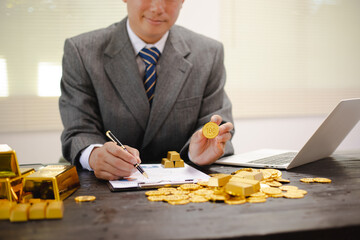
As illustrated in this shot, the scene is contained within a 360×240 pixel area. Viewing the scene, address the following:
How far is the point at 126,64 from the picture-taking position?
5.54 feet

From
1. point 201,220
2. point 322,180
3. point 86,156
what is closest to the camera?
point 201,220

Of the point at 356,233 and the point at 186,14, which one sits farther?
the point at 186,14

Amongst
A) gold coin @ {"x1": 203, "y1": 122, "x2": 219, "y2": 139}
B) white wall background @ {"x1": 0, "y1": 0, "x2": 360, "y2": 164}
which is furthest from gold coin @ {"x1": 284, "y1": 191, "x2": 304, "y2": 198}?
white wall background @ {"x1": 0, "y1": 0, "x2": 360, "y2": 164}

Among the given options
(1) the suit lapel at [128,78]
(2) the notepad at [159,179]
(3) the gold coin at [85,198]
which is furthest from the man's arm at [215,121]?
(3) the gold coin at [85,198]

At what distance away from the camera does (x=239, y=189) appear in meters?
0.84

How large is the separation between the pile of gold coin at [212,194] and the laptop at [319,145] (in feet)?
0.85

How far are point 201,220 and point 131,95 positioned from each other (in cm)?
107

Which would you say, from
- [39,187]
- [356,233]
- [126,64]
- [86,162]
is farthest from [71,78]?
[356,233]

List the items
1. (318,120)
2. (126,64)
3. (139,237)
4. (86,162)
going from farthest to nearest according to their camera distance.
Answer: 1. (318,120)
2. (126,64)
3. (86,162)
4. (139,237)

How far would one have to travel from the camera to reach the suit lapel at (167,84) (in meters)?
1.70

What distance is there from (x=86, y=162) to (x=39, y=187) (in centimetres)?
51

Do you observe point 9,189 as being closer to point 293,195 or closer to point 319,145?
point 293,195

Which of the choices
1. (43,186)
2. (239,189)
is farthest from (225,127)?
(43,186)

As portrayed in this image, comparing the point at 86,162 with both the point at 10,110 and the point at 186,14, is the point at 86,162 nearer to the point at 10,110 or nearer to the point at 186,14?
the point at 10,110
